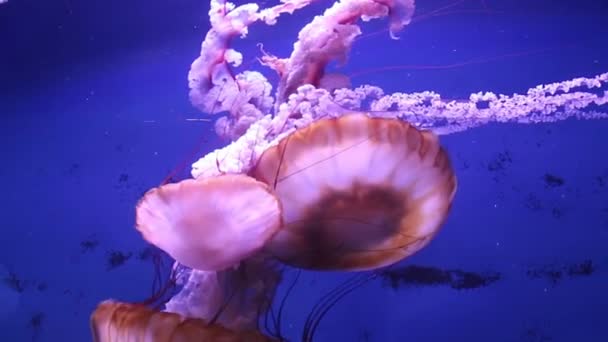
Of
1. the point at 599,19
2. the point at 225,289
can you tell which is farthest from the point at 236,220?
the point at 599,19

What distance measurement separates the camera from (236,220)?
5.81 ft

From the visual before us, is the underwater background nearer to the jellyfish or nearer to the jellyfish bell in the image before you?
the jellyfish

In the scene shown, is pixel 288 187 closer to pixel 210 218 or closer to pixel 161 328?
pixel 210 218

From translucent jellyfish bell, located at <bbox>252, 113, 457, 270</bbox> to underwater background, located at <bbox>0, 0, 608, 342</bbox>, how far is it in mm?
1481

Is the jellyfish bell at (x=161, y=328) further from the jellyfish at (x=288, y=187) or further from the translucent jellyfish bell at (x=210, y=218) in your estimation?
the translucent jellyfish bell at (x=210, y=218)

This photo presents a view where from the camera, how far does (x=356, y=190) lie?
194 cm

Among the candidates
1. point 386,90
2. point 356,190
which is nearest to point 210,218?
point 356,190

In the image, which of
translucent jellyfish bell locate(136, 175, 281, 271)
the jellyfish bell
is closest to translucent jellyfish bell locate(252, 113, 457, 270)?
translucent jellyfish bell locate(136, 175, 281, 271)

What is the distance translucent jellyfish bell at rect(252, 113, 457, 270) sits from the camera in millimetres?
1796

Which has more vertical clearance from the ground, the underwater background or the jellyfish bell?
the jellyfish bell

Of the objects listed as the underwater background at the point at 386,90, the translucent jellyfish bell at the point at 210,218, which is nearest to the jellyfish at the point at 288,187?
the translucent jellyfish bell at the point at 210,218

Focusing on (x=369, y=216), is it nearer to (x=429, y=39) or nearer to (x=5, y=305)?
(x=429, y=39)

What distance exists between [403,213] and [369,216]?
0.41 feet

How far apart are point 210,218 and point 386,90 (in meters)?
2.51
